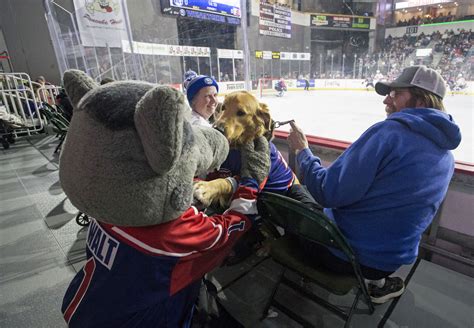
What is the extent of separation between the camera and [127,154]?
0.53 metres

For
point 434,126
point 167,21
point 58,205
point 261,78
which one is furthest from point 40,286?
point 261,78

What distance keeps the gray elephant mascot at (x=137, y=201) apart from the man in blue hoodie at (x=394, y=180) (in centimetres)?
39

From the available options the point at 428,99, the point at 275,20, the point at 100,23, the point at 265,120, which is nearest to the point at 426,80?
the point at 428,99

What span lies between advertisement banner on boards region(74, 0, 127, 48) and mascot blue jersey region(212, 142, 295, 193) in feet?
Result: 8.96

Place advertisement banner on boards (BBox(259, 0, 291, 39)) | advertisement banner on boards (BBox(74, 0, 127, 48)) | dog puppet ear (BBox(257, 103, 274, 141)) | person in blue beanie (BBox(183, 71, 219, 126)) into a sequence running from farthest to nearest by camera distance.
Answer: advertisement banner on boards (BBox(74, 0, 127, 48)) < advertisement banner on boards (BBox(259, 0, 291, 39)) < person in blue beanie (BBox(183, 71, 219, 126)) < dog puppet ear (BBox(257, 103, 274, 141))

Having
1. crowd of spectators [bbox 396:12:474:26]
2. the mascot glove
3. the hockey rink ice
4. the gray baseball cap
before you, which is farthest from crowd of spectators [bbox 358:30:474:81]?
the mascot glove

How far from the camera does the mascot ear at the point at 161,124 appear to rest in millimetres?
476

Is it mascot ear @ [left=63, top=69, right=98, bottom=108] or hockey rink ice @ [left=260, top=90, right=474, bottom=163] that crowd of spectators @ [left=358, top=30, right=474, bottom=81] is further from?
mascot ear @ [left=63, top=69, right=98, bottom=108]

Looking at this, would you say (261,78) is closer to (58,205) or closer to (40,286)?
(58,205)

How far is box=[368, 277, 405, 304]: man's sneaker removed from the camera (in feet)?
3.82

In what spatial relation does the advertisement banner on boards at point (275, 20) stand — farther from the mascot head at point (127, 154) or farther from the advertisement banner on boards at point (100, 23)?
the mascot head at point (127, 154)

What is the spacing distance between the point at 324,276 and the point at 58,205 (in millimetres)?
2266

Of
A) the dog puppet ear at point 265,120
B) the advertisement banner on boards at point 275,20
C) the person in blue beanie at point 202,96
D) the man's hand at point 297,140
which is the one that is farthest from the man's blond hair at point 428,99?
the advertisement banner on boards at point 275,20

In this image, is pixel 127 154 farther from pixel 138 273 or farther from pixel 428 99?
pixel 428 99
